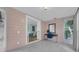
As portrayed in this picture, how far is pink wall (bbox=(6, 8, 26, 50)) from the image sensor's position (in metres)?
3.93

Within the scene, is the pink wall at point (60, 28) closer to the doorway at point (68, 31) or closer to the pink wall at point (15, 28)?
the doorway at point (68, 31)

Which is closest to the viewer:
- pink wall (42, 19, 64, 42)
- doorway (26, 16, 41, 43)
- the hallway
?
the hallway

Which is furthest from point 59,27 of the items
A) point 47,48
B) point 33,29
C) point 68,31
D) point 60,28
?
point 33,29

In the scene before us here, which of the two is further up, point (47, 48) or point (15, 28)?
point (15, 28)

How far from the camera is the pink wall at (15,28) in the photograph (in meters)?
3.93

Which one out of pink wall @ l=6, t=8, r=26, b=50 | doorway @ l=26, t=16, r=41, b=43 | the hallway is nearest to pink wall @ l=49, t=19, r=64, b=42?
the hallway

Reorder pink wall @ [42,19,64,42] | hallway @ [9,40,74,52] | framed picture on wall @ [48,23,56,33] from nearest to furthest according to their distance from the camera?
hallway @ [9,40,74,52]
framed picture on wall @ [48,23,56,33]
pink wall @ [42,19,64,42]

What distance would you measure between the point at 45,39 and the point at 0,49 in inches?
89.1

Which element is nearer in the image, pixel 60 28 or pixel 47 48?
pixel 47 48

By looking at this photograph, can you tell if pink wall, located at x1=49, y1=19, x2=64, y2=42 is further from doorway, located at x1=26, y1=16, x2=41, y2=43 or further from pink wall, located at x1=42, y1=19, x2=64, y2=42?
doorway, located at x1=26, y1=16, x2=41, y2=43

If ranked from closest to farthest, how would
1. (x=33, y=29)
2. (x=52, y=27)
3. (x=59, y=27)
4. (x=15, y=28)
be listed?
1. (x=15, y=28)
2. (x=52, y=27)
3. (x=59, y=27)
4. (x=33, y=29)

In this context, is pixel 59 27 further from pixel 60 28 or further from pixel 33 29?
pixel 33 29

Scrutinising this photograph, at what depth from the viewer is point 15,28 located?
436cm
